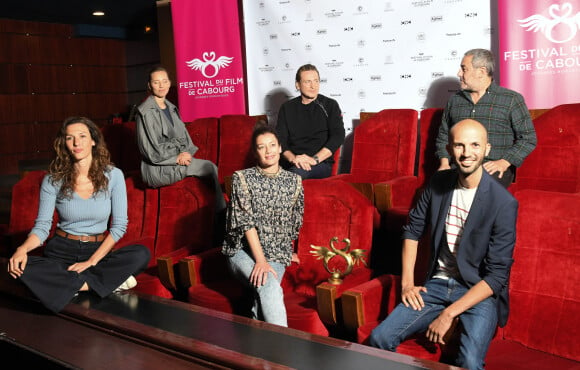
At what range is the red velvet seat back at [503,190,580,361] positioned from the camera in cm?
176

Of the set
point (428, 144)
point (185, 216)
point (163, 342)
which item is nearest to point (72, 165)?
point (185, 216)

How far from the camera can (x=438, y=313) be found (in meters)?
1.82

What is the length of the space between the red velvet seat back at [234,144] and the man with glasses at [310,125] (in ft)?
1.25

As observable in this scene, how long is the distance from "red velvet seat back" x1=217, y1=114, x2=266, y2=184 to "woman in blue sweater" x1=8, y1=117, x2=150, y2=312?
3.81ft

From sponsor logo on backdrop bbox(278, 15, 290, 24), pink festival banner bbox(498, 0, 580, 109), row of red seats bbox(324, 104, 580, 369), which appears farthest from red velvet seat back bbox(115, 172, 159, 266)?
pink festival banner bbox(498, 0, 580, 109)

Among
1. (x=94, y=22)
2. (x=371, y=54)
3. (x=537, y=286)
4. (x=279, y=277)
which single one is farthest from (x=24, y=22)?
(x=537, y=286)

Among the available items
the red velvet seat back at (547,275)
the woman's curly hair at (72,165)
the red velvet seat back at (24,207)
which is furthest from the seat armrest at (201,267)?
the red velvet seat back at (24,207)

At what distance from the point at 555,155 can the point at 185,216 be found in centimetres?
170

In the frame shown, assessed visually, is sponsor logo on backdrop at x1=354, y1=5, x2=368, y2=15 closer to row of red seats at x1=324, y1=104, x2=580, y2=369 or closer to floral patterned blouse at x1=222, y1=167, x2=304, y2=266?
floral patterned blouse at x1=222, y1=167, x2=304, y2=266

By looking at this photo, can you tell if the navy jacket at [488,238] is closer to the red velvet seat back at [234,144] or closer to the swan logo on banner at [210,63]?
the red velvet seat back at [234,144]

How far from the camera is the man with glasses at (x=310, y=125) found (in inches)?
128

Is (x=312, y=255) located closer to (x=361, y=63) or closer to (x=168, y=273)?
(x=168, y=273)

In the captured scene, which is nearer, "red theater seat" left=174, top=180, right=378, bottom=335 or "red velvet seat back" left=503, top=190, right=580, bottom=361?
"red velvet seat back" left=503, top=190, right=580, bottom=361

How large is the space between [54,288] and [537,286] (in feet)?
5.35
